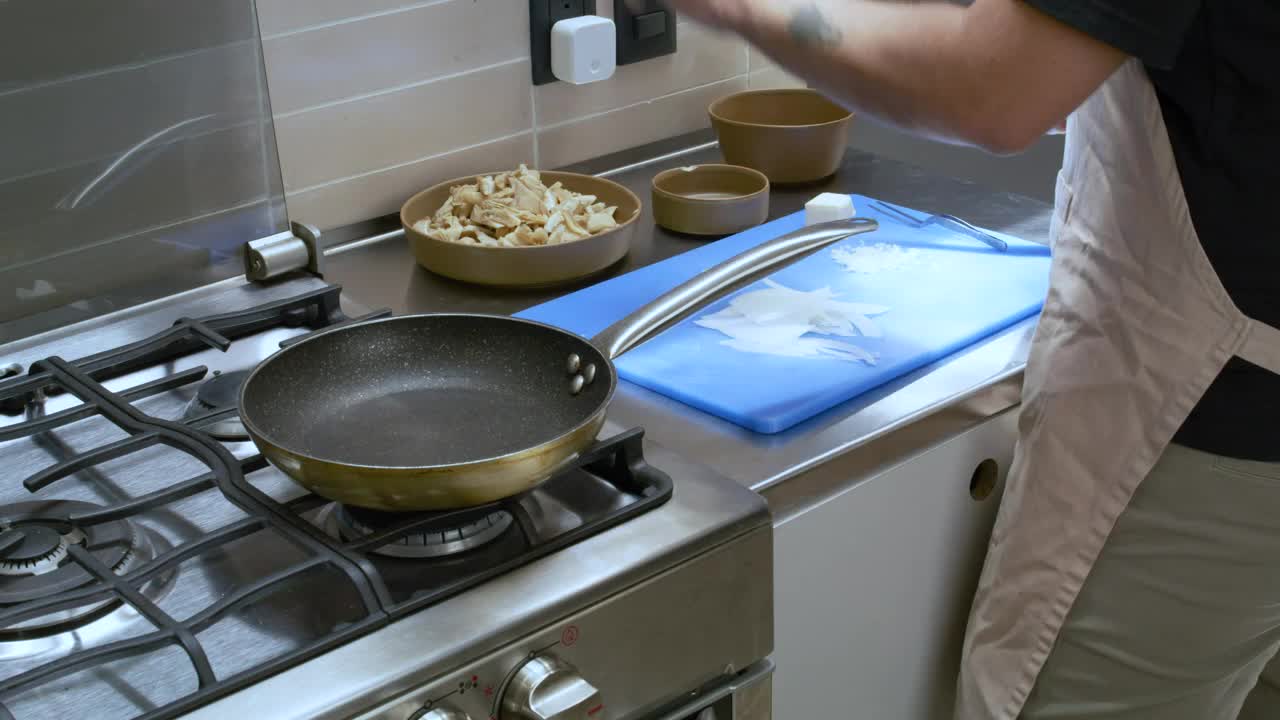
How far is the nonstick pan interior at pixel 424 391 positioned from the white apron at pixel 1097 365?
1.30 feet

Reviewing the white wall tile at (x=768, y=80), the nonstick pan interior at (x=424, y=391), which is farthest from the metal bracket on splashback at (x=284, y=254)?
the white wall tile at (x=768, y=80)

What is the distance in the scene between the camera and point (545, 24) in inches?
58.4

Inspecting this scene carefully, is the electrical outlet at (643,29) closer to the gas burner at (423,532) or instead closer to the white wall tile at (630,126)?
the white wall tile at (630,126)

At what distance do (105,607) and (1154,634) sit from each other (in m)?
0.80

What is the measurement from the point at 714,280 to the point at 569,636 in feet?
1.35

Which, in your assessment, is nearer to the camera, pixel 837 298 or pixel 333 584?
pixel 333 584

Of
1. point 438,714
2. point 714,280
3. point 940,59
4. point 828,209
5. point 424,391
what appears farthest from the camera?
point 828,209

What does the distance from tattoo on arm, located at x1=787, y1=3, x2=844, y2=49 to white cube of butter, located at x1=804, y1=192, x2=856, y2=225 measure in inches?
15.9

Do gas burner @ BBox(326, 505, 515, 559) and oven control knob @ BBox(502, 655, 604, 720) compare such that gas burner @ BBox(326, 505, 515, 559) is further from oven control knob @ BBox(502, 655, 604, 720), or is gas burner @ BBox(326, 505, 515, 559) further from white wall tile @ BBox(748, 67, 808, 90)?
white wall tile @ BBox(748, 67, 808, 90)

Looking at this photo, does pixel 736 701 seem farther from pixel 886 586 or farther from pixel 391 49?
pixel 391 49

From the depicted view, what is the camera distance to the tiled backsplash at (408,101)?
1327 millimetres

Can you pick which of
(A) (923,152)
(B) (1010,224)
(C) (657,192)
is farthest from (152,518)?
(A) (923,152)

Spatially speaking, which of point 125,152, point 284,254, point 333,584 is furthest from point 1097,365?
point 125,152

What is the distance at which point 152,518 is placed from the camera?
90cm
